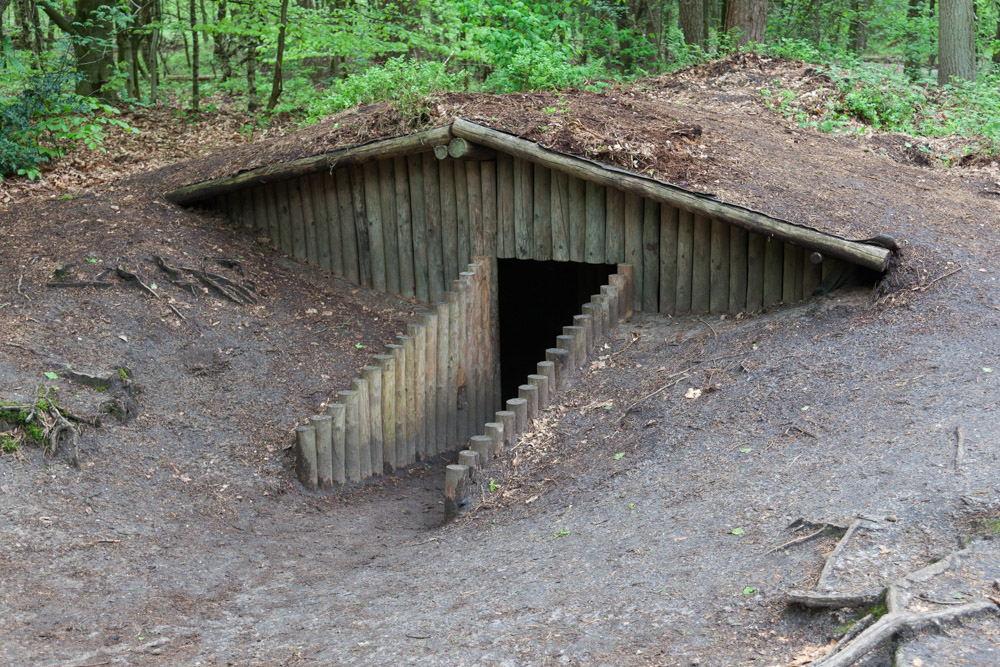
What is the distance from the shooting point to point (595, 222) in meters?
8.65

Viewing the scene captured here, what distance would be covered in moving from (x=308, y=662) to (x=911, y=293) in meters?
5.47

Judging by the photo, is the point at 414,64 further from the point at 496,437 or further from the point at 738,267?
the point at 496,437

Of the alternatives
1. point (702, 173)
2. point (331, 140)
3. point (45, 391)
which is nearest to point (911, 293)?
point (702, 173)

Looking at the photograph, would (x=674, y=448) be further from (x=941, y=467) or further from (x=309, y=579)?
(x=309, y=579)

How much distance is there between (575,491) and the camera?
20.7ft

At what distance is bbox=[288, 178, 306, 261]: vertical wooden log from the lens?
1020 centimetres

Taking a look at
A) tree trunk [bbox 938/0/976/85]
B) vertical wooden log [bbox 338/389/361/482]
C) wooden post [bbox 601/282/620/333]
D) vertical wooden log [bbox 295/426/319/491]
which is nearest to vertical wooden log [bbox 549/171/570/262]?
wooden post [bbox 601/282/620/333]

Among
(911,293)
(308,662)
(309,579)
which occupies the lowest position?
(309,579)

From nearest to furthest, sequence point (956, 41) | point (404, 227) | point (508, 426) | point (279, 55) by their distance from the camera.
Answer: point (508, 426), point (404, 227), point (279, 55), point (956, 41)

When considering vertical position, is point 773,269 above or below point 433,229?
below

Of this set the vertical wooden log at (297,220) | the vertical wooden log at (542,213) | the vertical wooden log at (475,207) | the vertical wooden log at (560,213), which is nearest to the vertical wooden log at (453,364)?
the vertical wooden log at (475,207)

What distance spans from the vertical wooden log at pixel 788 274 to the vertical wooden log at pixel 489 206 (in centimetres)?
297

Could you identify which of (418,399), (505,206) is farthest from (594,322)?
(418,399)

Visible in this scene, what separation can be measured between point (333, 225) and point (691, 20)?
34.9 feet
